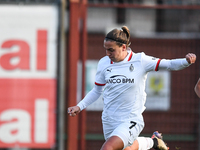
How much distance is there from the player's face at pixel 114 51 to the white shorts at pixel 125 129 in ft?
2.41

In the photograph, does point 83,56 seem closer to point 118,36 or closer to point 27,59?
point 27,59

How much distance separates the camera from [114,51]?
4.96m

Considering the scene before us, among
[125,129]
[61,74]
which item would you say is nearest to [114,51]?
[125,129]

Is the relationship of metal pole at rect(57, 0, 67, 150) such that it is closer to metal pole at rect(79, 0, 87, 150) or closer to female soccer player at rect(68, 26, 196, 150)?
metal pole at rect(79, 0, 87, 150)

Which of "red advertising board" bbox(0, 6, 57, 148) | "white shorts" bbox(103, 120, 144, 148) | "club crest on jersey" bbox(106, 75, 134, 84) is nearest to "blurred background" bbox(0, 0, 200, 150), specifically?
"red advertising board" bbox(0, 6, 57, 148)

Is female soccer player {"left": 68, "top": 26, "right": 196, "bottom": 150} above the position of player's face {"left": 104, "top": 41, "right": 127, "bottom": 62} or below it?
below

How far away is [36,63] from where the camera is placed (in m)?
7.34

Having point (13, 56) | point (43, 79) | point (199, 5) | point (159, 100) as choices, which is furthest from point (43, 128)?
point (199, 5)

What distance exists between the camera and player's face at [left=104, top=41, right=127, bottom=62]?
494 cm

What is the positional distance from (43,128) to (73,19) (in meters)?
1.86

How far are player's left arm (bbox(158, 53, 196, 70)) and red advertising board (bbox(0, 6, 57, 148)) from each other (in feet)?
9.56

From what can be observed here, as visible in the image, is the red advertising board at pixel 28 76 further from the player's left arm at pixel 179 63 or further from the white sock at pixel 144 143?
the player's left arm at pixel 179 63

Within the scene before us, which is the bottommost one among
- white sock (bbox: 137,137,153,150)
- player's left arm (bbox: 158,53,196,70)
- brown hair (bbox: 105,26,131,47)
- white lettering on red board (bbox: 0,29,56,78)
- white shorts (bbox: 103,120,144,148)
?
white sock (bbox: 137,137,153,150)

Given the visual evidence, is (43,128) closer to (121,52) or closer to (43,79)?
(43,79)
